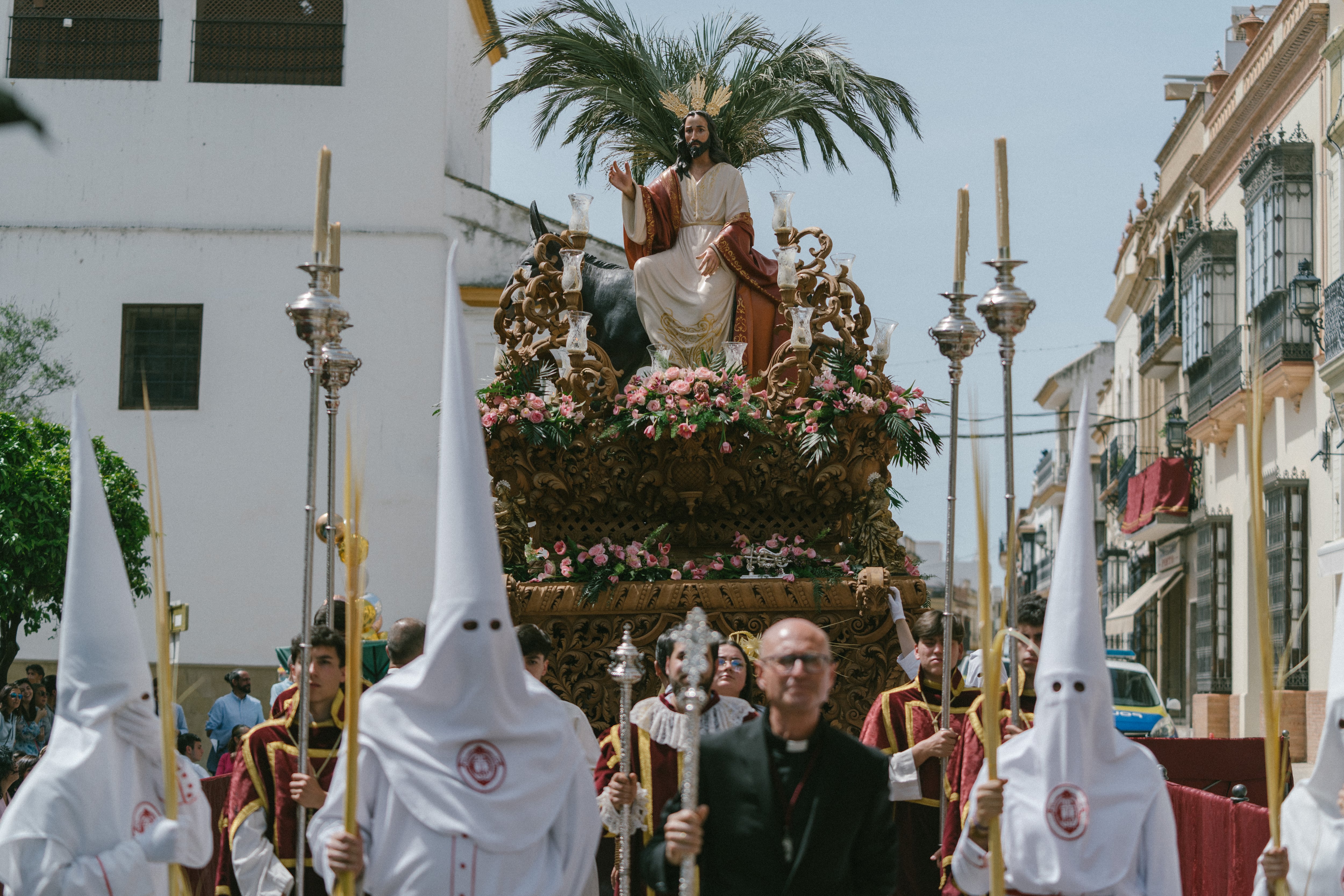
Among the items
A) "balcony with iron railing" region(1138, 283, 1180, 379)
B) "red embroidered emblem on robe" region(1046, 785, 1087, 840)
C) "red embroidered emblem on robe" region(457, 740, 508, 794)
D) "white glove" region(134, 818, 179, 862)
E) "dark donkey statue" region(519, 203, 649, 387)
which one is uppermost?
"balcony with iron railing" region(1138, 283, 1180, 379)

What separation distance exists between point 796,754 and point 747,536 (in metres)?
5.51

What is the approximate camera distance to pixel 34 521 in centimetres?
1798

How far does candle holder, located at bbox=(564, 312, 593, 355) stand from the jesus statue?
85cm

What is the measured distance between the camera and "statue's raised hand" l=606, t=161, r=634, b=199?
10.9 metres

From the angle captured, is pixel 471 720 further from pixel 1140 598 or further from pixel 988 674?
pixel 1140 598

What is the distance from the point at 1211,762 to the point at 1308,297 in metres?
10.8

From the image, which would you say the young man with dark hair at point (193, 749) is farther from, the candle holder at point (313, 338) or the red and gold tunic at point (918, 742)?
the red and gold tunic at point (918, 742)

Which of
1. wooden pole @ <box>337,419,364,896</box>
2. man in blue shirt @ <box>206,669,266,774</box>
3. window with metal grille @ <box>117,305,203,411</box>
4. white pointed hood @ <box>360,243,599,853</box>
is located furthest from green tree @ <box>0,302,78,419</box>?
white pointed hood @ <box>360,243,599,853</box>

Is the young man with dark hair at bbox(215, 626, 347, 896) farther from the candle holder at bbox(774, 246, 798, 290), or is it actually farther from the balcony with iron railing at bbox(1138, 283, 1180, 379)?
the balcony with iron railing at bbox(1138, 283, 1180, 379)

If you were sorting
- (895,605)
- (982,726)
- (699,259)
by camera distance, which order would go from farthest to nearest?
(699,259)
(895,605)
(982,726)

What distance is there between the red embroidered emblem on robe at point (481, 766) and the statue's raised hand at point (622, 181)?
6.77m

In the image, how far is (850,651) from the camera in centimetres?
923

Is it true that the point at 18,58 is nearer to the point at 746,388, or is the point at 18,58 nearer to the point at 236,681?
the point at 236,681

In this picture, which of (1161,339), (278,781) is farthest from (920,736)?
(1161,339)
